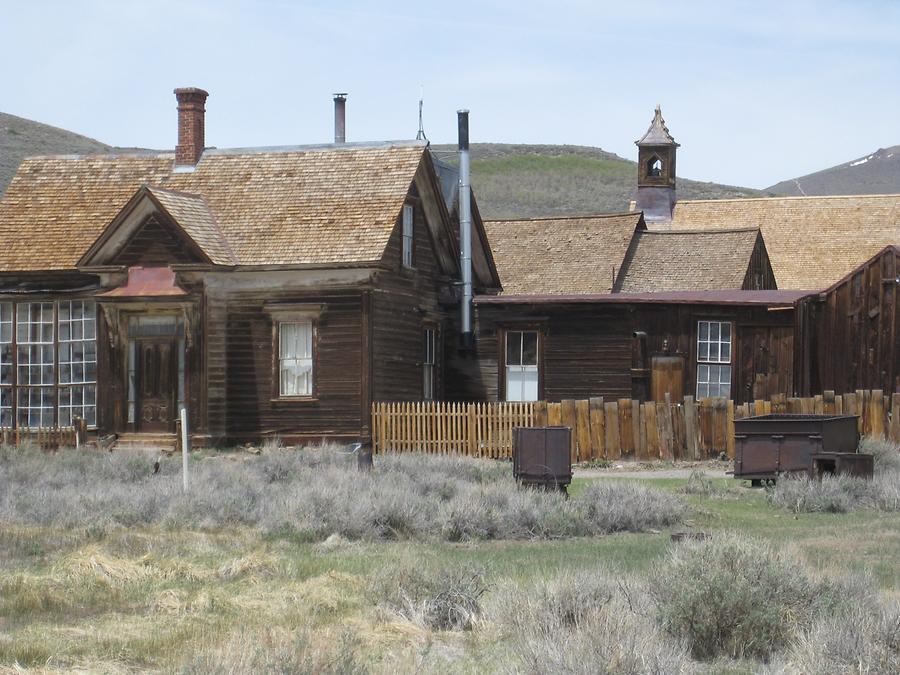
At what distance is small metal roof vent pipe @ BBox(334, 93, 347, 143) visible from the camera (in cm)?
3334

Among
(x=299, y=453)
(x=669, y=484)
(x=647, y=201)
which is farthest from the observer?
(x=647, y=201)

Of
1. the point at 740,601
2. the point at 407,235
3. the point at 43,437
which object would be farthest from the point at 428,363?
the point at 740,601

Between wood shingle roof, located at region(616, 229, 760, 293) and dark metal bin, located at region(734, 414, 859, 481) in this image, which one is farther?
wood shingle roof, located at region(616, 229, 760, 293)

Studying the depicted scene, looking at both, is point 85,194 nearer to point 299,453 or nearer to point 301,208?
point 301,208

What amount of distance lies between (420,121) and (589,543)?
20929 mm

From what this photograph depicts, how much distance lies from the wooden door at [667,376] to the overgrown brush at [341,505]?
9181 mm

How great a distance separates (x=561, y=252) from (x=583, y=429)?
647 inches

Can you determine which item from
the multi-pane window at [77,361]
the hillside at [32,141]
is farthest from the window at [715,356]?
the hillside at [32,141]

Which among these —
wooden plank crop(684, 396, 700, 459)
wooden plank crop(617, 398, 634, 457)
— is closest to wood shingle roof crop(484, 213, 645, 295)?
wooden plank crop(617, 398, 634, 457)

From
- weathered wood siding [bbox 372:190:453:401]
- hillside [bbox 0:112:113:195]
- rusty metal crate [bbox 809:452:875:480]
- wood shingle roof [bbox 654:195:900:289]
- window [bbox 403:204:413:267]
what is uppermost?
hillside [bbox 0:112:113:195]

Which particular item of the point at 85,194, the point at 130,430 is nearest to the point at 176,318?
the point at 130,430

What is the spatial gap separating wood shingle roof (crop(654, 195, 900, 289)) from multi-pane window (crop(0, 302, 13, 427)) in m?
26.9

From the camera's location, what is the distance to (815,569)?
11.7 m

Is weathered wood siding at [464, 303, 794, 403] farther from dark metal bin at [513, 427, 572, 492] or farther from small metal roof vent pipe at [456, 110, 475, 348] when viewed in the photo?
dark metal bin at [513, 427, 572, 492]
